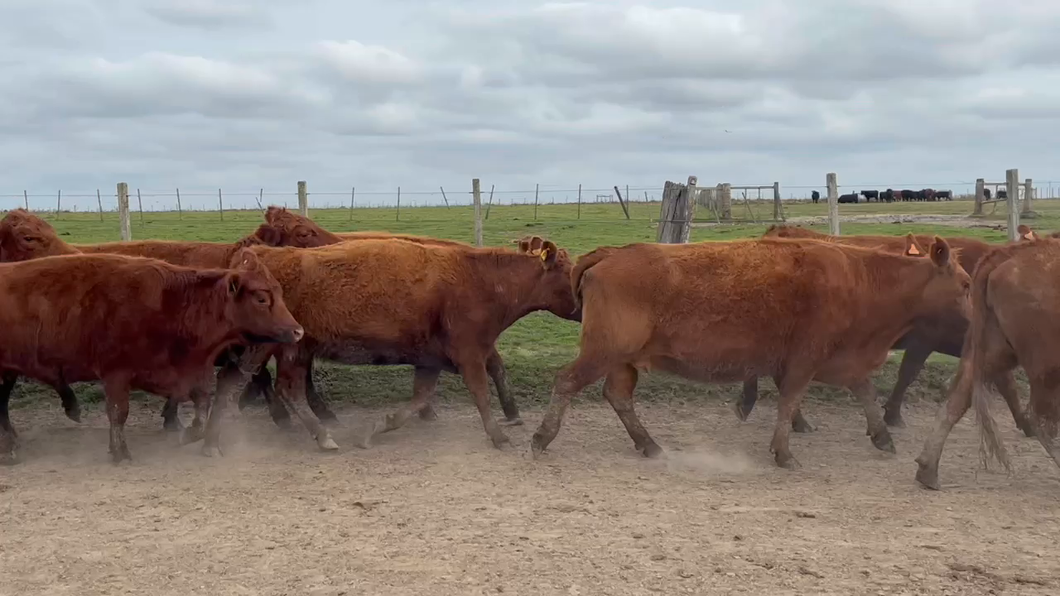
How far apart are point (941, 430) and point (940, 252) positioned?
1530mm

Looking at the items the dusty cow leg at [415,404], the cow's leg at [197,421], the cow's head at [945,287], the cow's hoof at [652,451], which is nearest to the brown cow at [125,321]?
the cow's leg at [197,421]

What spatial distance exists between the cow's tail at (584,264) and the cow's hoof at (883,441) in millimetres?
2386

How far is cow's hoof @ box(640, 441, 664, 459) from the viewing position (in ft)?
22.8

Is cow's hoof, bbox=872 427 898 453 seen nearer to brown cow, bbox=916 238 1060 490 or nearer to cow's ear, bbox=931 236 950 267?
brown cow, bbox=916 238 1060 490

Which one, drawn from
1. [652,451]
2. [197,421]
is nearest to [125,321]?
[197,421]

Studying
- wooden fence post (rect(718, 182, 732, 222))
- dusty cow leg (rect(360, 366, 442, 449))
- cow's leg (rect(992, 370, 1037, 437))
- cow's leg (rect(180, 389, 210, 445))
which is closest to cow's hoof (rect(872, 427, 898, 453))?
cow's leg (rect(992, 370, 1037, 437))

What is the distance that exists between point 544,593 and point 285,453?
338cm

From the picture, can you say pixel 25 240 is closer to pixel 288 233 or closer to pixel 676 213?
pixel 288 233

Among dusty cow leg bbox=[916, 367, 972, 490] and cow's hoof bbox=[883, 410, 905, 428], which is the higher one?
dusty cow leg bbox=[916, 367, 972, 490]

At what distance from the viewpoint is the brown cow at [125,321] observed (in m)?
6.79

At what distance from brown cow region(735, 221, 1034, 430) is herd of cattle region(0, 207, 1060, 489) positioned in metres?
0.03

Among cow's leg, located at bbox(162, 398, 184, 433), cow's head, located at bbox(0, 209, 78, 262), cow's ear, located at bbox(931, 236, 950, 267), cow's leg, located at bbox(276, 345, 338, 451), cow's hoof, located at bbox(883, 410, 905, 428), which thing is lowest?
cow's hoof, located at bbox(883, 410, 905, 428)

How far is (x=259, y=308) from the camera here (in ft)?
23.0

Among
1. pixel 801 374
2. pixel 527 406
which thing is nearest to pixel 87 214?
pixel 527 406
